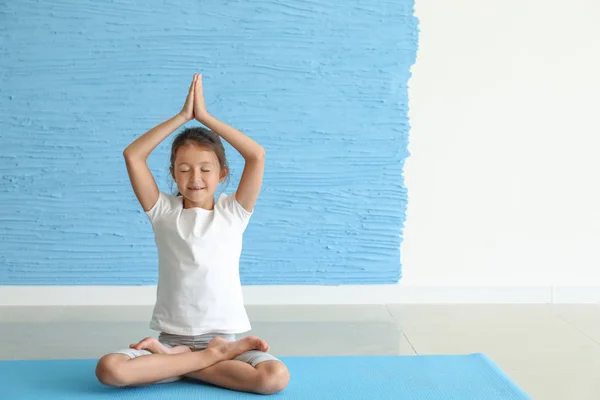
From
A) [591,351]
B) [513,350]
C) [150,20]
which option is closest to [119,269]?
[150,20]

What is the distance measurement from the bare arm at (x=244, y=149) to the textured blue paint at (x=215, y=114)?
1.13m

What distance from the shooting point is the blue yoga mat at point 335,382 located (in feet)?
6.58

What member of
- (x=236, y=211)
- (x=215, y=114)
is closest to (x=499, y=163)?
(x=215, y=114)

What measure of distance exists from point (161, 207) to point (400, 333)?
3.46 feet

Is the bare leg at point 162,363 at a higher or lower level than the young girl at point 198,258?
lower

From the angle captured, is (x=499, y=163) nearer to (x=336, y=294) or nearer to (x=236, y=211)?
(x=336, y=294)

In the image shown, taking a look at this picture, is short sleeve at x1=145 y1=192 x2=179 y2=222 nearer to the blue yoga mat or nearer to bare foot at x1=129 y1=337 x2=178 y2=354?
bare foot at x1=129 y1=337 x2=178 y2=354

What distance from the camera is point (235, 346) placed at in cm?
212

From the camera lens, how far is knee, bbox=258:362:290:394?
78.4 inches

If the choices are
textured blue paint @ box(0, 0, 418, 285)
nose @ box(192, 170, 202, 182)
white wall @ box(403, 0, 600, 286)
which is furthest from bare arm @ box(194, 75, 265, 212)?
white wall @ box(403, 0, 600, 286)

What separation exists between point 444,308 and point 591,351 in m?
0.79

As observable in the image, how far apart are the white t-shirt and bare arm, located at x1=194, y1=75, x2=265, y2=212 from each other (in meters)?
0.07

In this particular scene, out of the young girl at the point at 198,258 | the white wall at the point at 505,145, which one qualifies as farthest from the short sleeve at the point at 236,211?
the white wall at the point at 505,145

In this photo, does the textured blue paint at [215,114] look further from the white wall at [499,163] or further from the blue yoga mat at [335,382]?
the blue yoga mat at [335,382]
